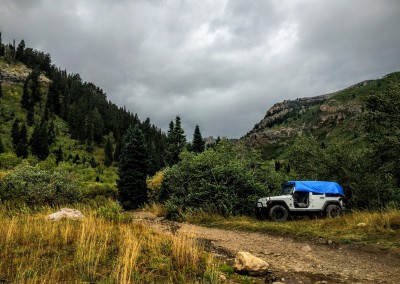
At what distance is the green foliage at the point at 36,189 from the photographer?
1995 centimetres

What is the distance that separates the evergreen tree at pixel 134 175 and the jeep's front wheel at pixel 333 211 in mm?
21728

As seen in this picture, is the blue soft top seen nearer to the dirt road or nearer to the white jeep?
the white jeep

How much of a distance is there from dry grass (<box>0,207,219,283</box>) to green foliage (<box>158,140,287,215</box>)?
406 inches

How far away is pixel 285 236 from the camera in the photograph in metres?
12.2

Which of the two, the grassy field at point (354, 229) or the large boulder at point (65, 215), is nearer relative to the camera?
the grassy field at point (354, 229)

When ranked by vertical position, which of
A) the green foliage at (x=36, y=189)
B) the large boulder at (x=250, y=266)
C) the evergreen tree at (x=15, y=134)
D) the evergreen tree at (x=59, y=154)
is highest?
the evergreen tree at (x=15, y=134)

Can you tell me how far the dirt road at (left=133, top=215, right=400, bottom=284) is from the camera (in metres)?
6.75

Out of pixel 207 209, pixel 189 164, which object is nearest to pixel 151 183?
pixel 189 164

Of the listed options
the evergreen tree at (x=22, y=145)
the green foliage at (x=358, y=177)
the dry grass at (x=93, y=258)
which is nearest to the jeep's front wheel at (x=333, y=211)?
the green foliage at (x=358, y=177)

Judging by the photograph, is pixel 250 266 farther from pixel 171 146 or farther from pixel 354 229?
pixel 171 146

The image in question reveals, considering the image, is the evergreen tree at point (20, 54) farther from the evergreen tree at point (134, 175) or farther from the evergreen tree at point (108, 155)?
the evergreen tree at point (134, 175)

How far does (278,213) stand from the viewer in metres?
16.3

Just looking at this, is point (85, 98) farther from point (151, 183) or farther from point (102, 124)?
point (151, 183)

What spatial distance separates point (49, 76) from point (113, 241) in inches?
6057
